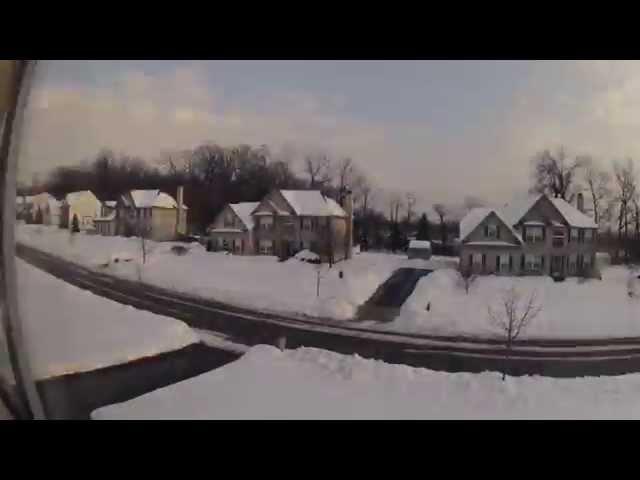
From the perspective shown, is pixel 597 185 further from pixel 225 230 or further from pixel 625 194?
pixel 225 230

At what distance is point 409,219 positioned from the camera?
115 centimetres

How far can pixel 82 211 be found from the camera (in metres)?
1.24

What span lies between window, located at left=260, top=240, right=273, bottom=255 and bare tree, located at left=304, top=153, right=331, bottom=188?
10.1 inches

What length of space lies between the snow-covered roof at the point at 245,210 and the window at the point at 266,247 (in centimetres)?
6

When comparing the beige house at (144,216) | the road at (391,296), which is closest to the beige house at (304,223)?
the road at (391,296)

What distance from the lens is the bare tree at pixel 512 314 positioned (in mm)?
1122

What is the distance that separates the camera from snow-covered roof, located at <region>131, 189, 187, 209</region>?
121 centimetres

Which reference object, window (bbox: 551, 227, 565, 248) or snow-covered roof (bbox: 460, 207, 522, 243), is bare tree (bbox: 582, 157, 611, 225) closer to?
window (bbox: 551, 227, 565, 248)

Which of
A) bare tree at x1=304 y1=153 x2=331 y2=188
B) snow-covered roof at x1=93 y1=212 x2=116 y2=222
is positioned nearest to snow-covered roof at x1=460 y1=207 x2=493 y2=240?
bare tree at x1=304 y1=153 x2=331 y2=188

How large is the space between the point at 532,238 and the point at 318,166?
0.68m
